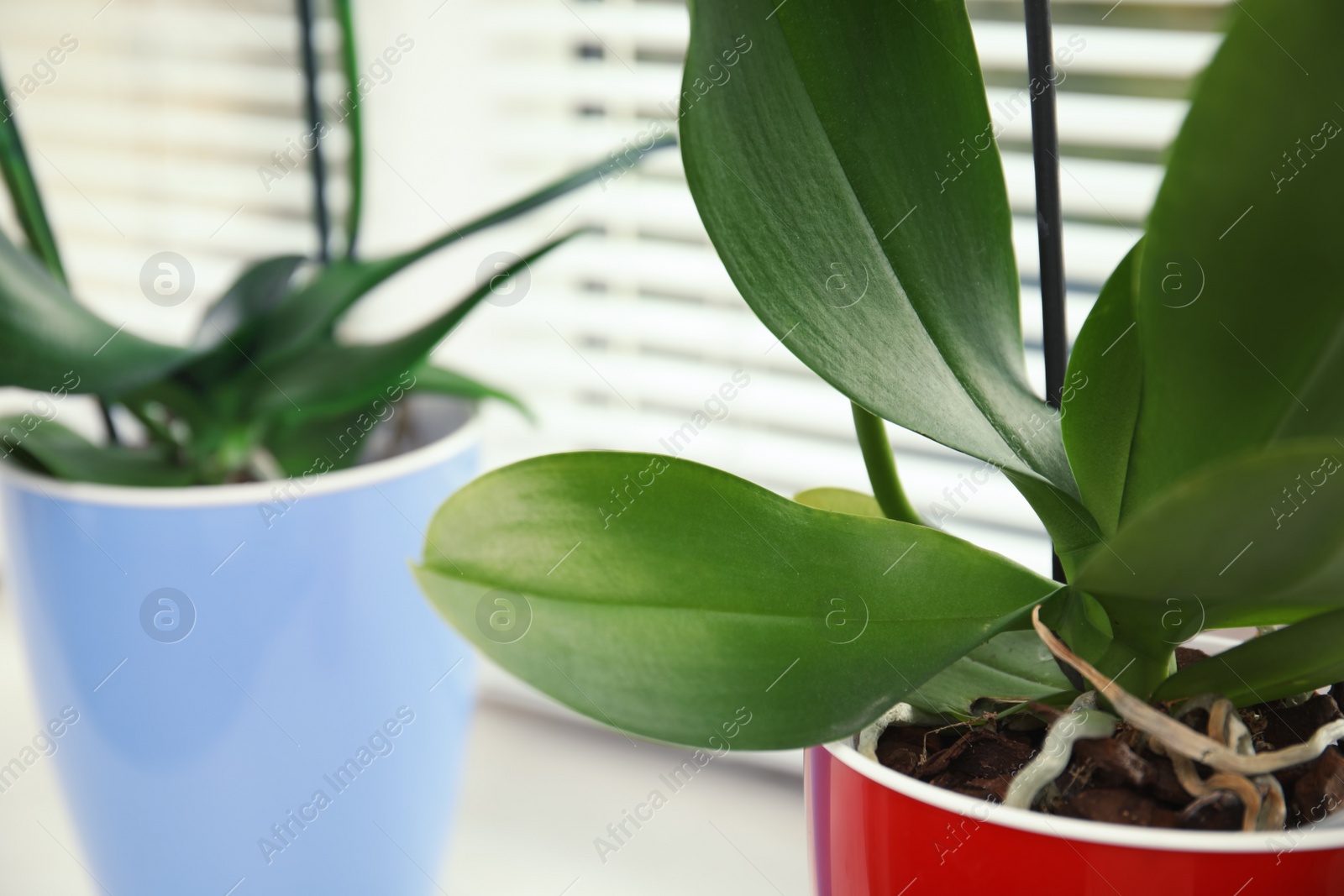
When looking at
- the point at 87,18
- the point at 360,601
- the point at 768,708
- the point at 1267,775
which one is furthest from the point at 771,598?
the point at 87,18

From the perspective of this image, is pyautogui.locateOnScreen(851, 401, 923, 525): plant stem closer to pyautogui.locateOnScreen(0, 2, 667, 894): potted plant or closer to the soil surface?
the soil surface

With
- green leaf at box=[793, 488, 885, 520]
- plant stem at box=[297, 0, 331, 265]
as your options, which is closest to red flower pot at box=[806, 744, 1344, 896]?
green leaf at box=[793, 488, 885, 520]

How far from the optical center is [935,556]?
31 centimetres

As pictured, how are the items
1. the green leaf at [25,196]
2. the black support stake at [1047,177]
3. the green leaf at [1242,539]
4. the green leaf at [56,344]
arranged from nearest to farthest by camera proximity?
the green leaf at [1242,539], the black support stake at [1047,177], the green leaf at [56,344], the green leaf at [25,196]

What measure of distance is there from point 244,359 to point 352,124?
0.20 meters

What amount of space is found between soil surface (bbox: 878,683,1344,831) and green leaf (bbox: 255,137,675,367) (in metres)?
0.35

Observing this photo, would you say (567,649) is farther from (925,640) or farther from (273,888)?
(273,888)

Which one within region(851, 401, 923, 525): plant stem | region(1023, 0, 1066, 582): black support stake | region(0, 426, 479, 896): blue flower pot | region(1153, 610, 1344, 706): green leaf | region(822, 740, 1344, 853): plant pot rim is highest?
region(1023, 0, 1066, 582): black support stake

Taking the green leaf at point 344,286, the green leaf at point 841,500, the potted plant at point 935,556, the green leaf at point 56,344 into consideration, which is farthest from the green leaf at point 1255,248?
the green leaf at point 56,344

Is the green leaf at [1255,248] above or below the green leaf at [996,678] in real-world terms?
above

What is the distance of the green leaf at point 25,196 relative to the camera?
25.0 inches

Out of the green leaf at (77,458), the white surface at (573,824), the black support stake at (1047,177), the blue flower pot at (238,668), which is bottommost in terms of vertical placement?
the white surface at (573,824)

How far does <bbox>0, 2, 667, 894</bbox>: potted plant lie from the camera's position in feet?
1.86

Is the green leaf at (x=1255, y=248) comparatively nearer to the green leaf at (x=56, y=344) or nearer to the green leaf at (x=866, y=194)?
the green leaf at (x=866, y=194)
